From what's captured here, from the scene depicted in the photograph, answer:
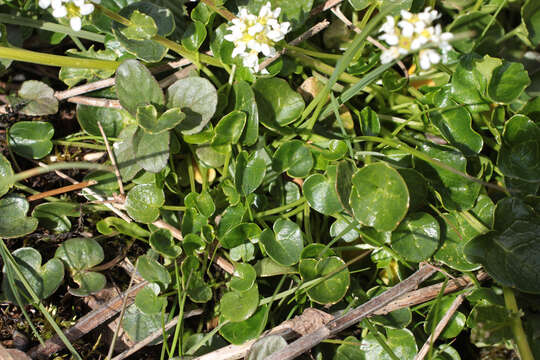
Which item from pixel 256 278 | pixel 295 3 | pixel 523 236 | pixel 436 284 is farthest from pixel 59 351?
pixel 523 236

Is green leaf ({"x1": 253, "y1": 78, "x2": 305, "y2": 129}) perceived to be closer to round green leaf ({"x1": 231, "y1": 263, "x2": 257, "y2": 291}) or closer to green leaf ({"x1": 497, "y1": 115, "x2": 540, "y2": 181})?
round green leaf ({"x1": 231, "y1": 263, "x2": 257, "y2": 291})

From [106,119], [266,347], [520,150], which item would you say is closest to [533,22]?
[520,150]

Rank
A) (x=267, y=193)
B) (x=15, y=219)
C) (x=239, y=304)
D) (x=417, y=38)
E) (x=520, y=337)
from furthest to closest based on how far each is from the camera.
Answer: (x=267, y=193)
(x=15, y=219)
(x=239, y=304)
(x=520, y=337)
(x=417, y=38)

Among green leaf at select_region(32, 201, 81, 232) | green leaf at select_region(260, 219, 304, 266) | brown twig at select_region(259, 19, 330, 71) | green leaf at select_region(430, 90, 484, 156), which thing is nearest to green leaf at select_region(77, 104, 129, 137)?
green leaf at select_region(32, 201, 81, 232)

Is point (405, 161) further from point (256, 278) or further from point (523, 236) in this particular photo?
point (256, 278)

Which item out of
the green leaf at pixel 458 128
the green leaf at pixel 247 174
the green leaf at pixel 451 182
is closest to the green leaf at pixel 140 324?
the green leaf at pixel 247 174

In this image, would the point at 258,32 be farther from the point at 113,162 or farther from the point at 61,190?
the point at 61,190

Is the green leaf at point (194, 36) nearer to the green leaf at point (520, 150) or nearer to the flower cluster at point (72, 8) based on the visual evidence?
the flower cluster at point (72, 8)
